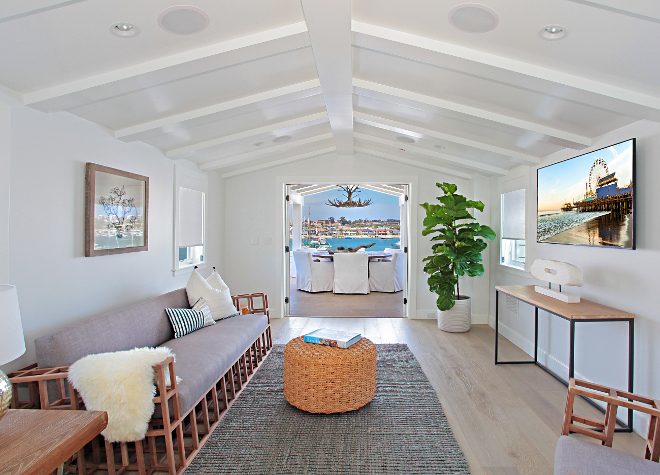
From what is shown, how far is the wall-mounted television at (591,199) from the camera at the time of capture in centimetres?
264

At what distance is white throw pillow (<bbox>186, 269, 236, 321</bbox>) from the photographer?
3.78m

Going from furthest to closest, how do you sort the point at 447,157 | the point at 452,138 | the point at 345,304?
the point at 345,304 → the point at 447,157 → the point at 452,138

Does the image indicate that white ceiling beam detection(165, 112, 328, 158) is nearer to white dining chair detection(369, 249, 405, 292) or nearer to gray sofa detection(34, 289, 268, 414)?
gray sofa detection(34, 289, 268, 414)

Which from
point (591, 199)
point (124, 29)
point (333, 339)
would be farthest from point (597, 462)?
point (124, 29)

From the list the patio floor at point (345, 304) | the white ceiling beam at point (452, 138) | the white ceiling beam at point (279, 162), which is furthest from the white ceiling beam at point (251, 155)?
the patio floor at point (345, 304)

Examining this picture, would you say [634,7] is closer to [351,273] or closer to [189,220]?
[189,220]

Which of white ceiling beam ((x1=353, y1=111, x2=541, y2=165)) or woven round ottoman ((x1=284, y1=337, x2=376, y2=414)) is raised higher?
white ceiling beam ((x1=353, y1=111, x2=541, y2=165))

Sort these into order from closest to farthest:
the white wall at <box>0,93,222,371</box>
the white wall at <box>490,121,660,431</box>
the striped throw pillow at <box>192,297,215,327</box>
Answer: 1. the white wall at <box>0,93,222,371</box>
2. the white wall at <box>490,121,660,431</box>
3. the striped throw pillow at <box>192,297,215,327</box>

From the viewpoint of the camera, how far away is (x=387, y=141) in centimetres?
487

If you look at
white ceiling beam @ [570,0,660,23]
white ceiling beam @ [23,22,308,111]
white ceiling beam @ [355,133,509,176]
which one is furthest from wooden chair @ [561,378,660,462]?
white ceiling beam @ [355,133,509,176]

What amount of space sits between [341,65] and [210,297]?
7.94 ft

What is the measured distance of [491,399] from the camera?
3.07 m

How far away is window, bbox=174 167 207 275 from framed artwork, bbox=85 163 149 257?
0.69 m

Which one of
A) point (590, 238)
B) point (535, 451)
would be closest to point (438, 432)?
point (535, 451)
